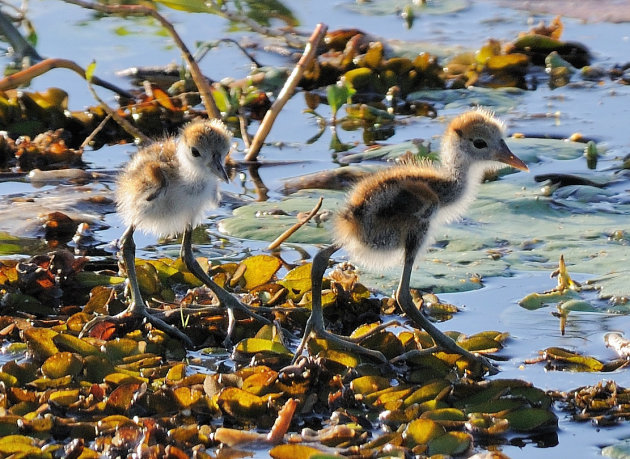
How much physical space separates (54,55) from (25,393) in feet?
15.9

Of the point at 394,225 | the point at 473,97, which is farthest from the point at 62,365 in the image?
the point at 473,97

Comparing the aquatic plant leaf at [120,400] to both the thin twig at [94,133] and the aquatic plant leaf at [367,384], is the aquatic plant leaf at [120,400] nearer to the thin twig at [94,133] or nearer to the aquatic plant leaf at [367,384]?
the aquatic plant leaf at [367,384]

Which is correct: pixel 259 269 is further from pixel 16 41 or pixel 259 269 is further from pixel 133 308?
pixel 16 41

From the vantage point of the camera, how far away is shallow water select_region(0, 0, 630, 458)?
4496 mm

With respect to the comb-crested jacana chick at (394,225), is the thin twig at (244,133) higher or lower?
lower

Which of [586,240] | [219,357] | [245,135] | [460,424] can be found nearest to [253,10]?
[245,135]

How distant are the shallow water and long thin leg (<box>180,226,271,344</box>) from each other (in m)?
0.67

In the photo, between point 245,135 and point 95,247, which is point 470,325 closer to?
point 95,247

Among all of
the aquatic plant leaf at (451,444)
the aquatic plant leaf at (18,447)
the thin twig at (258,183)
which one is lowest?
the thin twig at (258,183)

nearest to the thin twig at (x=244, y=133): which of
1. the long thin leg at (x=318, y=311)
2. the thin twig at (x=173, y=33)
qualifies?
the thin twig at (x=173, y=33)

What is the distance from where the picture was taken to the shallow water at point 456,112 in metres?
4.50

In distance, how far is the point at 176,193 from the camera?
14.9 feet

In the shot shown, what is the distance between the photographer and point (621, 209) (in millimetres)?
5754

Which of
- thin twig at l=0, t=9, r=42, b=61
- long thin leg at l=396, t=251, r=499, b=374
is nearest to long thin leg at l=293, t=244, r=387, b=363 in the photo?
long thin leg at l=396, t=251, r=499, b=374
